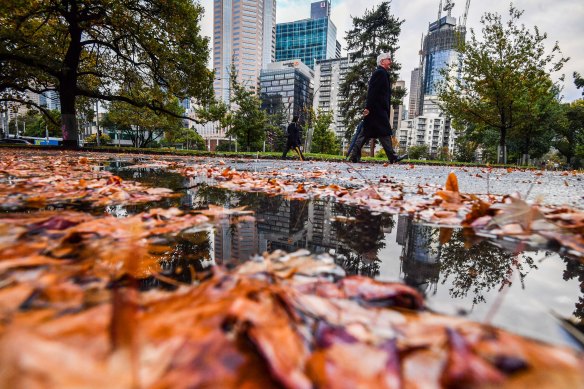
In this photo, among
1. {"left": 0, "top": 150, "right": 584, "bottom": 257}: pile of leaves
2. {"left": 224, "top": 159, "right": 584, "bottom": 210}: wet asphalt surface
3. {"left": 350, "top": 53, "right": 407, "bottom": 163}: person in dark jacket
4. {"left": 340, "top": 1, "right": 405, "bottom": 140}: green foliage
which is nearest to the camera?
{"left": 0, "top": 150, "right": 584, "bottom": 257}: pile of leaves

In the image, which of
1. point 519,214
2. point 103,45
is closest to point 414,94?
point 103,45

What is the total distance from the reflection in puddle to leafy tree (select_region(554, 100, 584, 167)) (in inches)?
1571

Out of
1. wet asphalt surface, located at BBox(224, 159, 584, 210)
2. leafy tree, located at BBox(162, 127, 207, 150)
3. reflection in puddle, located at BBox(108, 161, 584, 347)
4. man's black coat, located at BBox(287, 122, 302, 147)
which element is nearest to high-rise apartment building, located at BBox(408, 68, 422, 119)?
leafy tree, located at BBox(162, 127, 207, 150)

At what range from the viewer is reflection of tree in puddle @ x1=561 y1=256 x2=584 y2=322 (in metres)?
0.79

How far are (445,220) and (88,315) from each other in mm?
1849

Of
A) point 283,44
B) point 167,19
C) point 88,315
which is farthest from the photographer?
point 283,44

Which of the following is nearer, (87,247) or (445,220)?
(87,247)

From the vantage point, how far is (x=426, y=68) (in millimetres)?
144875

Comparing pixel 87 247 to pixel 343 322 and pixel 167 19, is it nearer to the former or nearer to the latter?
pixel 343 322

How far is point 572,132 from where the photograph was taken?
3378 centimetres

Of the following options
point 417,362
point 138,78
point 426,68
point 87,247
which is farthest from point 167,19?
point 426,68

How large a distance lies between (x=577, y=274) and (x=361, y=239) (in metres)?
0.79

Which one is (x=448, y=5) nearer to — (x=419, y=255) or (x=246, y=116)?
(x=246, y=116)

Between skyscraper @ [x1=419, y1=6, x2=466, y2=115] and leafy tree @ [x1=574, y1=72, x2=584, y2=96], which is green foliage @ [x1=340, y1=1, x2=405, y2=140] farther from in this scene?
skyscraper @ [x1=419, y1=6, x2=466, y2=115]
